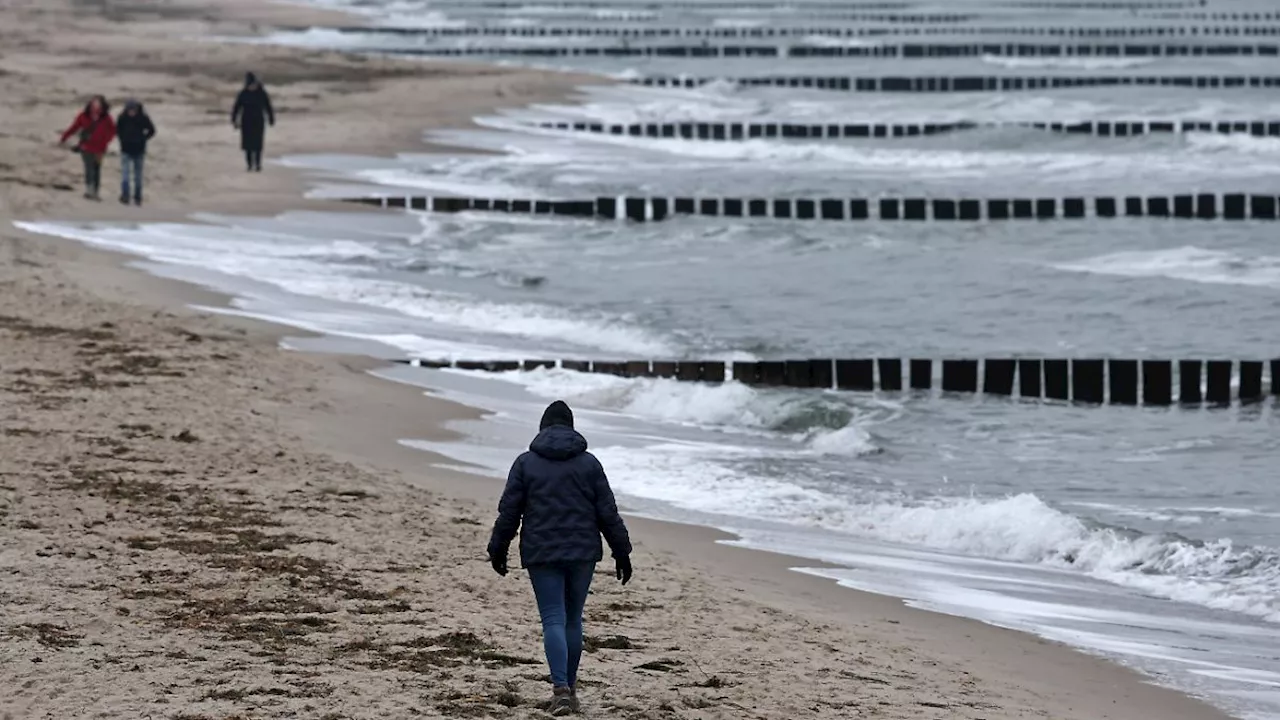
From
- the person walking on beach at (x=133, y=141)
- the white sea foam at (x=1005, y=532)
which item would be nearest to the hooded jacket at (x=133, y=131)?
the person walking on beach at (x=133, y=141)

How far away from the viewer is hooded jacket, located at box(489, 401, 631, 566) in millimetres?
7340

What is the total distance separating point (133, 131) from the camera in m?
25.0

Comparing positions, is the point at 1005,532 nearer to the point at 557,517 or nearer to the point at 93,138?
the point at 557,517

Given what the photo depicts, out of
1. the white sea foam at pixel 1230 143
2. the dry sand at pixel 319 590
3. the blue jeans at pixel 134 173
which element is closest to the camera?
the dry sand at pixel 319 590

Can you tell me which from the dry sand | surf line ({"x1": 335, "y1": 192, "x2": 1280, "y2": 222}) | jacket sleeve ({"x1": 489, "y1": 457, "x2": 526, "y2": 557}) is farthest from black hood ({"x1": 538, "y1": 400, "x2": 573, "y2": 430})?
surf line ({"x1": 335, "y1": 192, "x2": 1280, "y2": 222})

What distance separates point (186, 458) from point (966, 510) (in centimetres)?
482

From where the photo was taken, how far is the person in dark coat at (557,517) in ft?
24.1

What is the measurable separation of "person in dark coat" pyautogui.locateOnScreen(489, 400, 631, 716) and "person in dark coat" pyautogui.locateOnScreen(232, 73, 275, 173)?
75.9 ft

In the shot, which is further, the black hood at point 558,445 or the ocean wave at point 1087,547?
the ocean wave at point 1087,547

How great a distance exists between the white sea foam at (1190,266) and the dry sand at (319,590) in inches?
505

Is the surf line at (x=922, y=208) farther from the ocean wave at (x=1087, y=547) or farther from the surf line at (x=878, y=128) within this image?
the ocean wave at (x=1087, y=547)

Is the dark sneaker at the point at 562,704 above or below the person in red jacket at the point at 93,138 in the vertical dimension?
below

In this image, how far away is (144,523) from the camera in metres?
10.3

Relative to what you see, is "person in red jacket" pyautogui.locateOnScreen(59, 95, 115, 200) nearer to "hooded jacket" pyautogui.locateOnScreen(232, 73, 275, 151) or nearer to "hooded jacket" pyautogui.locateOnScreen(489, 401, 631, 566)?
"hooded jacket" pyautogui.locateOnScreen(232, 73, 275, 151)
